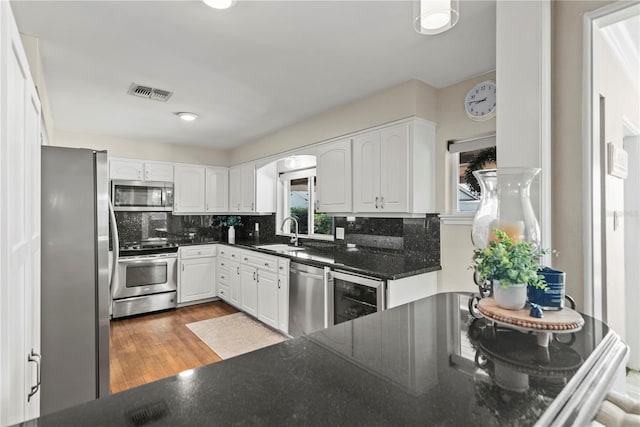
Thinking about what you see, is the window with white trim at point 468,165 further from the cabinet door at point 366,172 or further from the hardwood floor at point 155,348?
the hardwood floor at point 155,348

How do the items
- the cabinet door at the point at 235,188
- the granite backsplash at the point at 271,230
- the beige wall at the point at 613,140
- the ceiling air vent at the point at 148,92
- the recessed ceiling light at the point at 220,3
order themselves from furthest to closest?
the cabinet door at the point at 235,188
the granite backsplash at the point at 271,230
the ceiling air vent at the point at 148,92
the beige wall at the point at 613,140
the recessed ceiling light at the point at 220,3

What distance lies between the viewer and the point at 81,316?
1858 millimetres

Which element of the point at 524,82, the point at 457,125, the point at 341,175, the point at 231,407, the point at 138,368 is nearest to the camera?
the point at 231,407

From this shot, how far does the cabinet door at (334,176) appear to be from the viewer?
10.5 feet

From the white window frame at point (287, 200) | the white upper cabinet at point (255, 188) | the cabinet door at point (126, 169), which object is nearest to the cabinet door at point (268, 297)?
the white window frame at point (287, 200)

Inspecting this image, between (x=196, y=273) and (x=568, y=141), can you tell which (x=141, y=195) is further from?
(x=568, y=141)

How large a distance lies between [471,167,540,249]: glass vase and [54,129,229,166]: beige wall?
15.5ft

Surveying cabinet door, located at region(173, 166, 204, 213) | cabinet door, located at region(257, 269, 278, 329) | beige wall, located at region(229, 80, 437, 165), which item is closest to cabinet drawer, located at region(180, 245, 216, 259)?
cabinet door, located at region(173, 166, 204, 213)

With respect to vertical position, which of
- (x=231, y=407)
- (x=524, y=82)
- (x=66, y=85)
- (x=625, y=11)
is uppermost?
(x=66, y=85)

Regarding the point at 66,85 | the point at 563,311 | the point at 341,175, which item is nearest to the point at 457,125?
the point at 341,175

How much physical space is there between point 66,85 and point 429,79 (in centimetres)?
302

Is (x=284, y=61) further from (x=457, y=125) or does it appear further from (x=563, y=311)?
(x=563, y=311)

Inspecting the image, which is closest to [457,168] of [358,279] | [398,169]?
[398,169]

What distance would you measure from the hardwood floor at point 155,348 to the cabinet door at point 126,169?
1909mm
